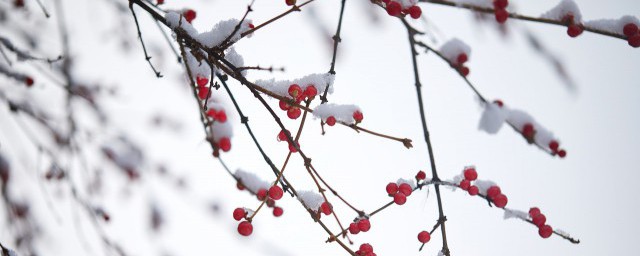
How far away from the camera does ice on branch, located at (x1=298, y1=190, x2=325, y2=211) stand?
1.52 m

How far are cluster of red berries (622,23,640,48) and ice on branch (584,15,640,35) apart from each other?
0.5 inches

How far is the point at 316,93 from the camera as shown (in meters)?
1.45

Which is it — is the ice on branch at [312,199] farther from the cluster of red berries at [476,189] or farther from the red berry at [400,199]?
the cluster of red berries at [476,189]

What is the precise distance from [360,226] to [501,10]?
0.92 metres

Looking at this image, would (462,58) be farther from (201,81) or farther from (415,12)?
(201,81)

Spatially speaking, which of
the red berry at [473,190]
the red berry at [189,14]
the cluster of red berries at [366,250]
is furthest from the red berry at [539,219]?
the red berry at [189,14]

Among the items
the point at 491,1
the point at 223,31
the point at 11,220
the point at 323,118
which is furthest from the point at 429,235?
the point at 11,220

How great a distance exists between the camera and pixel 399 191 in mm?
1688

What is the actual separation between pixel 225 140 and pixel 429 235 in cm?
104

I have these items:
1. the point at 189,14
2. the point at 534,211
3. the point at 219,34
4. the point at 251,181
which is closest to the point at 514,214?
the point at 534,211

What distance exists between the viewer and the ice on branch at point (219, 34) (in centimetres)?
137

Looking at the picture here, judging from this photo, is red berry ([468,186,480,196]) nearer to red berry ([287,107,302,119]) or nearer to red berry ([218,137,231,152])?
red berry ([287,107,302,119])

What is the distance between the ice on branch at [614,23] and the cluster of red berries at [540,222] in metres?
0.78

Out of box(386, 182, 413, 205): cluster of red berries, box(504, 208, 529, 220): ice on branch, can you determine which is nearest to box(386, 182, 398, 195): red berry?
box(386, 182, 413, 205): cluster of red berries
